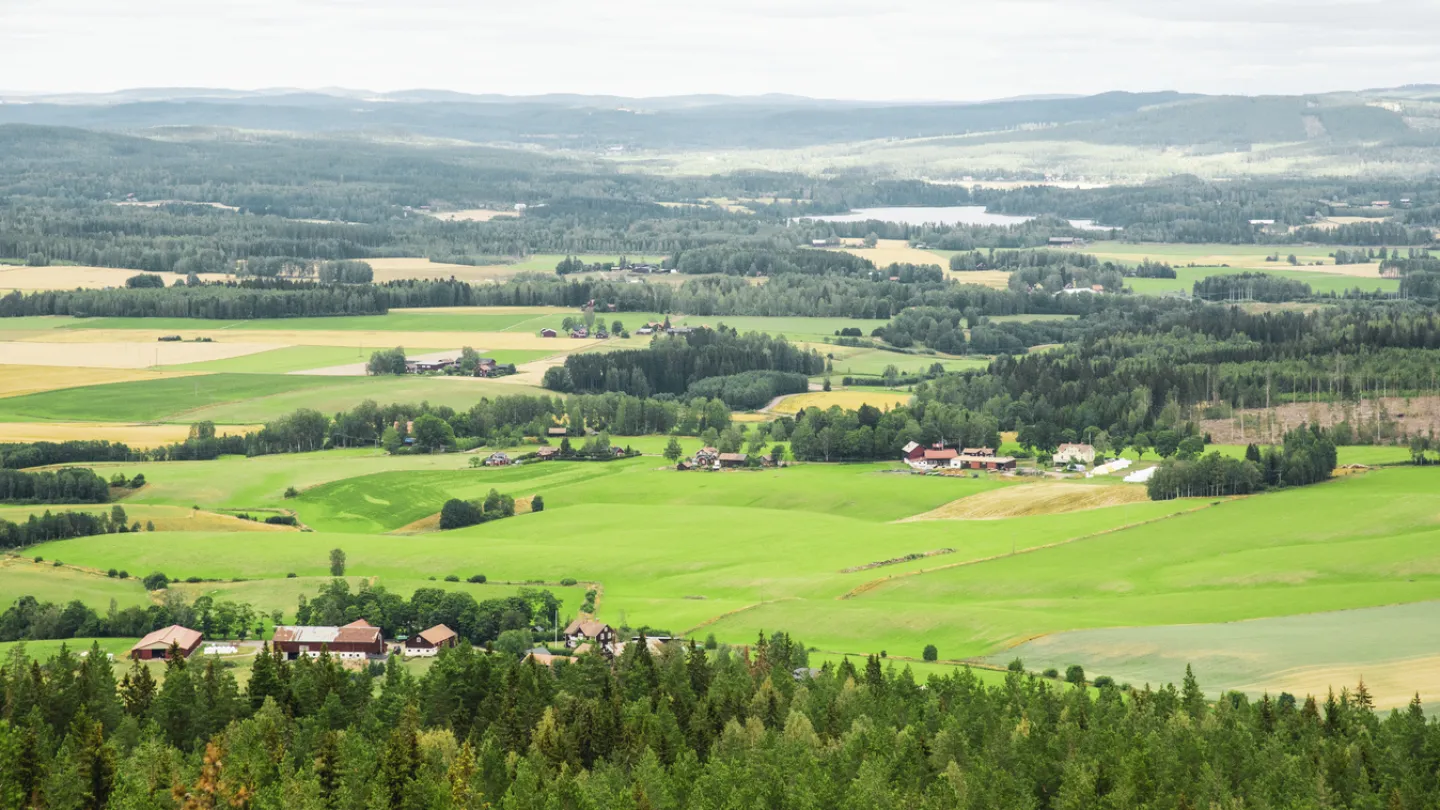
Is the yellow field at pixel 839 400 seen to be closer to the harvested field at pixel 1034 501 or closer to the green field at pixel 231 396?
the green field at pixel 231 396

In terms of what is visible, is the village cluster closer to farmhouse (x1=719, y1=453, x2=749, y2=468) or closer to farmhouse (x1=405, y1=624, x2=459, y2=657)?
farmhouse (x1=405, y1=624, x2=459, y2=657)

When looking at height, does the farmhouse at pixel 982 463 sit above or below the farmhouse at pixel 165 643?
below

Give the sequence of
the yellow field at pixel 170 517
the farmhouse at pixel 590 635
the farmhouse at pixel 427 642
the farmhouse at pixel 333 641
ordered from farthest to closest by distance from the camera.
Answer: the yellow field at pixel 170 517, the farmhouse at pixel 427 642, the farmhouse at pixel 590 635, the farmhouse at pixel 333 641

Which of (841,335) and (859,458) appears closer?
(859,458)

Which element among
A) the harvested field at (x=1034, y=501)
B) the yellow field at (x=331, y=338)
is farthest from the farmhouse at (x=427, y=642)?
the yellow field at (x=331, y=338)

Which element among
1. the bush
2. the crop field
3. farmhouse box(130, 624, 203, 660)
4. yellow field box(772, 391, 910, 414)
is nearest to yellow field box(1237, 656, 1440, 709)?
farmhouse box(130, 624, 203, 660)

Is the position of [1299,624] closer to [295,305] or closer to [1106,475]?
[1106,475]

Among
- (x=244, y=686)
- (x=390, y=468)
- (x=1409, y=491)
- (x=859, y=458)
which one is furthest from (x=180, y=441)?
(x=1409, y=491)
